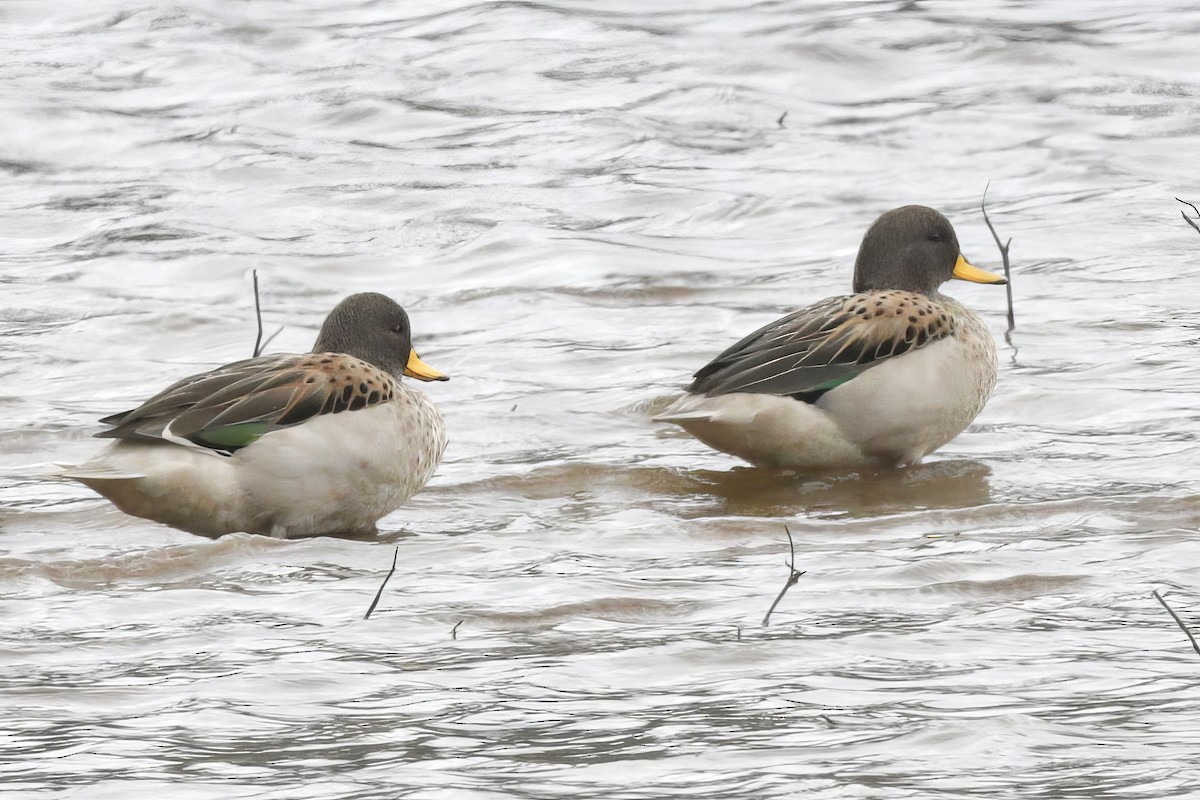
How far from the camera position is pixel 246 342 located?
10078 mm

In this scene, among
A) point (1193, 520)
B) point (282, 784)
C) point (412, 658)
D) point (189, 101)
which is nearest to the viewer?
point (282, 784)

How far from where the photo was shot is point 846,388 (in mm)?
7703

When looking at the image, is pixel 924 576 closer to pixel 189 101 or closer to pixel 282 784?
pixel 282 784

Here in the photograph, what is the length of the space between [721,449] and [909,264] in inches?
50.6

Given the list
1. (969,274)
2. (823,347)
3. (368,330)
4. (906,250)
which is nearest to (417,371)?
(368,330)

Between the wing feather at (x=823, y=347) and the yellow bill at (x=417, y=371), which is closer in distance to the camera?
the wing feather at (x=823, y=347)

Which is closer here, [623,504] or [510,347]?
[623,504]

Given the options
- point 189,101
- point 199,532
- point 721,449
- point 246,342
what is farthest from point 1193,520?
point 189,101

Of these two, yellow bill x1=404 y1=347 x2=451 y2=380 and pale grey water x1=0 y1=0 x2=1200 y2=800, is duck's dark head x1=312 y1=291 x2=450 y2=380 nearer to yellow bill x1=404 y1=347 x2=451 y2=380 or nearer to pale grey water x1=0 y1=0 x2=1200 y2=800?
yellow bill x1=404 y1=347 x2=451 y2=380

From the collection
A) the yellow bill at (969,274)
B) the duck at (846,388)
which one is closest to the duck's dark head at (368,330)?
the duck at (846,388)

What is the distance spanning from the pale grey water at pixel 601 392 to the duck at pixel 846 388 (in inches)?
6.4

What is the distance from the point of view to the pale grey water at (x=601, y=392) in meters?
4.62

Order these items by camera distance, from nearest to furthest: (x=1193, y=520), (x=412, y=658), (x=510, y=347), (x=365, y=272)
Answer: (x=412, y=658) < (x=1193, y=520) < (x=510, y=347) < (x=365, y=272)

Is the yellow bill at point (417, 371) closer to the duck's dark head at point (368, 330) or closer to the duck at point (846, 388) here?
the duck's dark head at point (368, 330)
